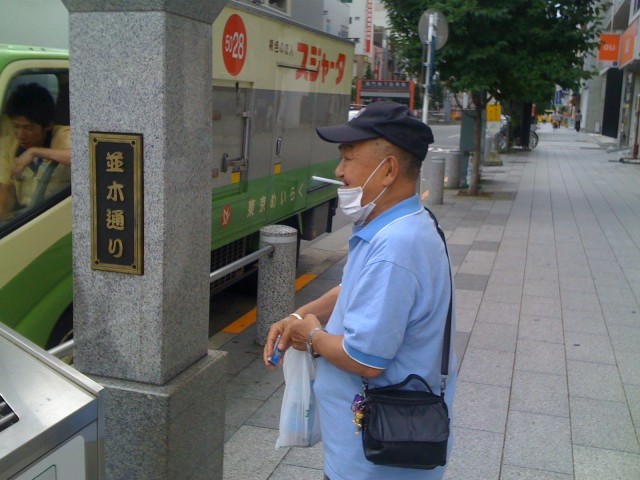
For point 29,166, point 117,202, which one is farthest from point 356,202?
point 29,166

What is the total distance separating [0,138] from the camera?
413cm

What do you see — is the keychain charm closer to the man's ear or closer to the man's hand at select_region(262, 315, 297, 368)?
the man's hand at select_region(262, 315, 297, 368)

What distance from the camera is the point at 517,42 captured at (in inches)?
568

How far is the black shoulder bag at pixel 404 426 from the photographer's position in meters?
2.17

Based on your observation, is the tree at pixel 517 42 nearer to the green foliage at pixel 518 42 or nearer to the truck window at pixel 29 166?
the green foliage at pixel 518 42

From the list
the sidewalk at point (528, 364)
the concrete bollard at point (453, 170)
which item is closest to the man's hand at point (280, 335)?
the sidewalk at point (528, 364)

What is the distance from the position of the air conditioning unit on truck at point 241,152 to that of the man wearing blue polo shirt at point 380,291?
36.3 inches

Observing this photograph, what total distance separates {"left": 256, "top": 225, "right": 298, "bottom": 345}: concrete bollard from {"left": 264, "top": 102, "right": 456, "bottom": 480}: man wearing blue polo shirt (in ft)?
11.1

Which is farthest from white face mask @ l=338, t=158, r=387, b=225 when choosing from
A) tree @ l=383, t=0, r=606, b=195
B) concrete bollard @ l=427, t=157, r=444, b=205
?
tree @ l=383, t=0, r=606, b=195

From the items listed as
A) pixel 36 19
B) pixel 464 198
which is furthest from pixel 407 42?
pixel 36 19

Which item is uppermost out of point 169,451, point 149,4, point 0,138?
point 149,4

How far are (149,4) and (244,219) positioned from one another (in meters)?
3.57

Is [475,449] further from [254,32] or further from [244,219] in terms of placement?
[254,32]

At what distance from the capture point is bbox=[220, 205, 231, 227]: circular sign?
5738 millimetres
